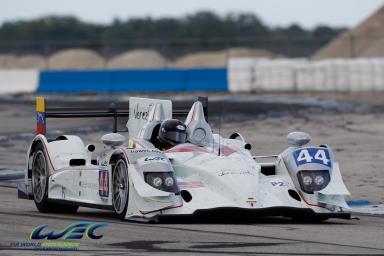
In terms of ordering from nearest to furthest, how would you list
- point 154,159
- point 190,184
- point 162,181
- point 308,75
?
point 162,181 < point 154,159 < point 190,184 < point 308,75

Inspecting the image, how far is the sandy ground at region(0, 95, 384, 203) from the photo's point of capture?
19234 millimetres

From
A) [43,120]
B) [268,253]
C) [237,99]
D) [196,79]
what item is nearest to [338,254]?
[268,253]

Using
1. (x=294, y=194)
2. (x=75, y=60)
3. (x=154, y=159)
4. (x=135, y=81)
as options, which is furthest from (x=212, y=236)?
(x=75, y=60)

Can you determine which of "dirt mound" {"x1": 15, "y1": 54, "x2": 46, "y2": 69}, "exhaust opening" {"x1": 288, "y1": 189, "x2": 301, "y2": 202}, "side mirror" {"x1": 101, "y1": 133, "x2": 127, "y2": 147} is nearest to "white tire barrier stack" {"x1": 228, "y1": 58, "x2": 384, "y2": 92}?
"dirt mound" {"x1": 15, "y1": 54, "x2": 46, "y2": 69}

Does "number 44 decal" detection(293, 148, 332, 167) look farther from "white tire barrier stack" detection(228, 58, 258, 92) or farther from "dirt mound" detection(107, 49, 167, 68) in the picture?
"dirt mound" detection(107, 49, 167, 68)

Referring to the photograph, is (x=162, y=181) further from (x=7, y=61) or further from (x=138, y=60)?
(x=7, y=61)

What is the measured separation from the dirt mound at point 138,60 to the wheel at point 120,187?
161ft

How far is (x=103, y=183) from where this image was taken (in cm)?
1302

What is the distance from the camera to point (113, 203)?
503 inches

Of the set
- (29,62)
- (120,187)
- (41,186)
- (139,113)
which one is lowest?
(41,186)

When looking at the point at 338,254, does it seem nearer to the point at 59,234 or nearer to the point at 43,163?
the point at 59,234

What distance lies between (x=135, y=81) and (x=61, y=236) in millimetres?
37919

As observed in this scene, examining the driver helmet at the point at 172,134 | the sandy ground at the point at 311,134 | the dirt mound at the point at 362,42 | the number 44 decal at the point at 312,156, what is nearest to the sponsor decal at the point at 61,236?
the driver helmet at the point at 172,134

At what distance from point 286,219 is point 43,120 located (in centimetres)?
377
